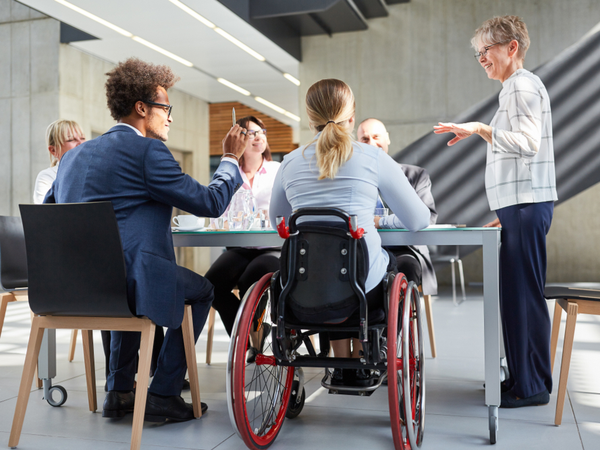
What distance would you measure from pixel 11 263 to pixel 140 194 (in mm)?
1379

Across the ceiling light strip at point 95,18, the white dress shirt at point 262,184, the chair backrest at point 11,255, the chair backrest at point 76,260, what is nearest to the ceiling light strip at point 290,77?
the ceiling light strip at point 95,18

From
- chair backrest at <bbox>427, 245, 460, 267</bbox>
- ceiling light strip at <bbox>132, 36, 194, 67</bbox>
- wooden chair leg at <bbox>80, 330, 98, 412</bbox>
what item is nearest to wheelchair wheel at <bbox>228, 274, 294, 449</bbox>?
wooden chair leg at <bbox>80, 330, 98, 412</bbox>

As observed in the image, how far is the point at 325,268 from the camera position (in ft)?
5.32

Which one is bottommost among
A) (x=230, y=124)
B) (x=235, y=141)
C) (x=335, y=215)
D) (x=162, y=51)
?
(x=335, y=215)

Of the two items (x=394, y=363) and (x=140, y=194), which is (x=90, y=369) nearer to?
(x=140, y=194)

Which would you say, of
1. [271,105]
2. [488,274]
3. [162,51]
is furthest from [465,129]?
[271,105]

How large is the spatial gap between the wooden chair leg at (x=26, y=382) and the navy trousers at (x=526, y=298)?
167 cm

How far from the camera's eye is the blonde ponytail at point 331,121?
66.4 inches

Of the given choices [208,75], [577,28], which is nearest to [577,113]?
[577,28]

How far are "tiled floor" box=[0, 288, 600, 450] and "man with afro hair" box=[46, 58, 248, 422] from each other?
151 mm

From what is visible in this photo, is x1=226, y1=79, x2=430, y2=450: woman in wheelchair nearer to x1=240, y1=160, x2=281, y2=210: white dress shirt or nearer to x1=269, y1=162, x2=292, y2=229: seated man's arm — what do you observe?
x1=269, y1=162, x2=292, y2=229: seated man's arm

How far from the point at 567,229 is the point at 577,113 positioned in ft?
4.49

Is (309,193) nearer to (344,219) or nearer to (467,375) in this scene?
(344,219)

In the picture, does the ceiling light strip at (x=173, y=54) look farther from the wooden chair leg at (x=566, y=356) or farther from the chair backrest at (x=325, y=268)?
the wooden chair leg at (x=566, y=356)
